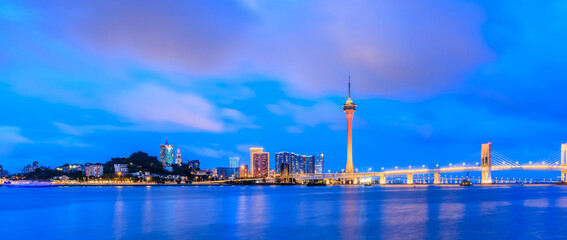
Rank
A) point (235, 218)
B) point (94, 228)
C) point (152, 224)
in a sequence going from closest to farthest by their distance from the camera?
1. point (94, 228)
2. point (152, 224)
3. point (235, 218)

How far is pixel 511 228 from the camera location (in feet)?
109

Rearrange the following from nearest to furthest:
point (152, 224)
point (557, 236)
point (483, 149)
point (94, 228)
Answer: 1. point (557, 236)
2. point (94, 228)
3. point (152, 224)
4. point (483, 149)

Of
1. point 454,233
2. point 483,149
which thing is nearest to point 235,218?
point 454,233

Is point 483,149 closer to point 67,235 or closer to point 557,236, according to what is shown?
point 557,236

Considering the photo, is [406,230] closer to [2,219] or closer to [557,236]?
[557,236]

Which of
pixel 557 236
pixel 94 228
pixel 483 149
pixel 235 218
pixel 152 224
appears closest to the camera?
pixel 557 236

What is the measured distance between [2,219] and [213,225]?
21323mm

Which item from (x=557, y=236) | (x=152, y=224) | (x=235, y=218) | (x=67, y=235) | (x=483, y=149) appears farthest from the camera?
(x=483, y=149)

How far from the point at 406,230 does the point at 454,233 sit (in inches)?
128

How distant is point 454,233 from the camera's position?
30.6 m

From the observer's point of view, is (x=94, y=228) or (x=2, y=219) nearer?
(x=94, y=228)

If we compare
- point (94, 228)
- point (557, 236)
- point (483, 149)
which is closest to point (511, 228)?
point (557, 236)

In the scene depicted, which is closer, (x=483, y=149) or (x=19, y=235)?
(x=19, y=235)

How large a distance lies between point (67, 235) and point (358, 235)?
19354 mm
